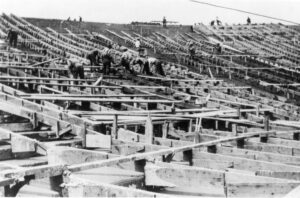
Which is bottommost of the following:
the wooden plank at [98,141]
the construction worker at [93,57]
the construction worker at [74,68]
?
the wooden plank at [98,141]

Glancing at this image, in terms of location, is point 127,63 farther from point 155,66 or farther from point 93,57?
point 93,57

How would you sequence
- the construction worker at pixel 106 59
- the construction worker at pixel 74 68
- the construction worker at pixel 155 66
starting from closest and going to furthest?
the construction worker at pixel 74 68 → the construction worker at pixel 106 59 → the construction worker at pixel 155 66

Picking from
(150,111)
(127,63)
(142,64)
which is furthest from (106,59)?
(150,111)

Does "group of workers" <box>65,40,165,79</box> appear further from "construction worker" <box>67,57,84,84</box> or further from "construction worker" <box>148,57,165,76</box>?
"construction worker" <box>67,57,84,84</box>

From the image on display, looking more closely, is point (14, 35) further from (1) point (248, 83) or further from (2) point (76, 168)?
(2) point (76, 168)

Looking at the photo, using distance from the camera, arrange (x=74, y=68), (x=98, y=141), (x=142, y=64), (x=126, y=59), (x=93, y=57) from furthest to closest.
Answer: (x=142, y=64) < (x=93, y=57) < (x=126, y=59) < (x=74, y=68) < (x=98, y=141)

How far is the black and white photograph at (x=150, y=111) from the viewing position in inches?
209

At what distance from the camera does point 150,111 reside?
988 centimetres

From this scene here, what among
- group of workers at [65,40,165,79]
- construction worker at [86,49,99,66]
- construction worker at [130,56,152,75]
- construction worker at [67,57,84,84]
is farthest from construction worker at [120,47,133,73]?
construction worker at [67,57,84,84]

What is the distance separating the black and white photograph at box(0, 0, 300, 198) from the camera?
530 centimetres

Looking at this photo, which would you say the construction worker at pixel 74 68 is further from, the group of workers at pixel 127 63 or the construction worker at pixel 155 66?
the construction worker at pixel 155 66

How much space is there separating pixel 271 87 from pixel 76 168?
47.9ft

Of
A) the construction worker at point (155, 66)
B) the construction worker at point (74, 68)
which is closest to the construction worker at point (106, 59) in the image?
the construction worker at point (155, 66)

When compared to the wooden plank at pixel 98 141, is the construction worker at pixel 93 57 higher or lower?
higher
